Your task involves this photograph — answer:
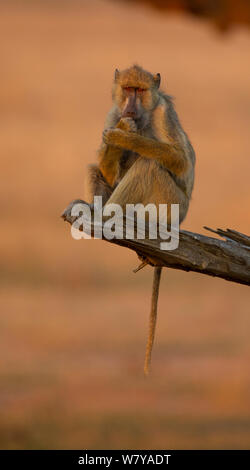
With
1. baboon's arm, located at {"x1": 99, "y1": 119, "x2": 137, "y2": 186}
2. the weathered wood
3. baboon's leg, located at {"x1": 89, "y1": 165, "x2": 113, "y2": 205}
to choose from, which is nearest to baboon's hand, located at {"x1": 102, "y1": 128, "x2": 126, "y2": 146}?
baboon's arm, located at {"x1": 99, "y1": 119, "x2": 137, "y2": 186}

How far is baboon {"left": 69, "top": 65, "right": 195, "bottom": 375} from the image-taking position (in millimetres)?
9867

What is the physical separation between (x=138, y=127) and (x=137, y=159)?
0.60m

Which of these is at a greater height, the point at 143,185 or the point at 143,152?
the point at 143,152

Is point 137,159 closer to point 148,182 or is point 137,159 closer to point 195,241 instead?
point 148,182

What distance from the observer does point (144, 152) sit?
9.84 m

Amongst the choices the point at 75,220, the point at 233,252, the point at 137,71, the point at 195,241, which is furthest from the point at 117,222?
the point at 137,71

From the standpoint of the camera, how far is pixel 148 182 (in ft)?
32.4

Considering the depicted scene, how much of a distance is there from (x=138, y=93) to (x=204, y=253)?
289cm

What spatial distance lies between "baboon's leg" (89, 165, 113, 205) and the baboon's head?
3.62 feet

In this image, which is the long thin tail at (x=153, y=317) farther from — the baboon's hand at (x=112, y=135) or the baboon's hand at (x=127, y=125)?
the baboon's hand at (x=127, y=125)

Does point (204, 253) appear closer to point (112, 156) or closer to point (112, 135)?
point (112, 156)

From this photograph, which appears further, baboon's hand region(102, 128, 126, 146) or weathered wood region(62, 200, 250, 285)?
baboon's hand region(102, 128, 126, 146)

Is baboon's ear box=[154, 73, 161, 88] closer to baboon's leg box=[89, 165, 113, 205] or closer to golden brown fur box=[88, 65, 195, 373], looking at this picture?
golden brown fur box=[88, 65, 195, 373]

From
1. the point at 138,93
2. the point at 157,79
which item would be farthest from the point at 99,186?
the point at 157,79
